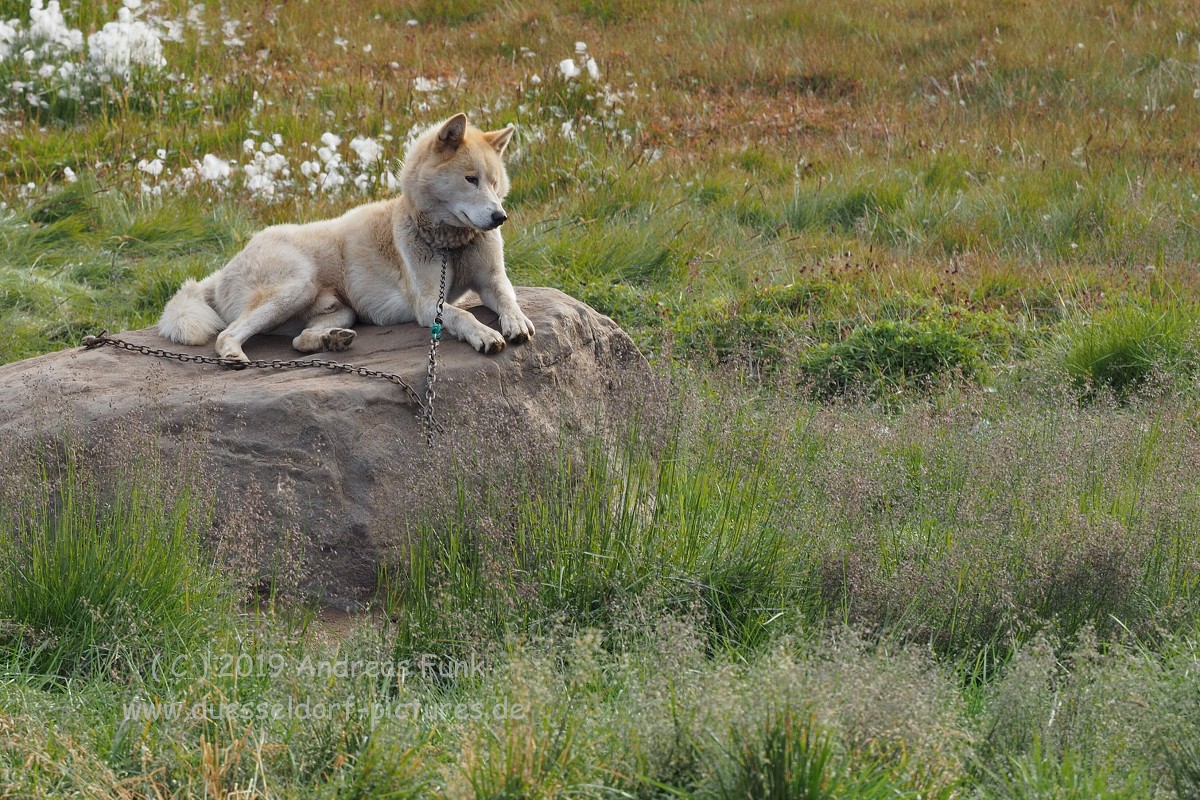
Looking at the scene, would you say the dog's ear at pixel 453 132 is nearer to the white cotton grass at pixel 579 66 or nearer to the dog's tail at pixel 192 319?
the dog's tail at pixel 192 319

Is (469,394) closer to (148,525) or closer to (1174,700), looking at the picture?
(148,525)

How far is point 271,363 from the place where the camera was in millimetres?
5539

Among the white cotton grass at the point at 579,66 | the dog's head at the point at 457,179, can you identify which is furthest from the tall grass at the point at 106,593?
the white cotton grass at the point at 579,66

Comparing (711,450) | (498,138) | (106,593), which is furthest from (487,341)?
(106,593)

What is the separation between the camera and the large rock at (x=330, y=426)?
4863 mm

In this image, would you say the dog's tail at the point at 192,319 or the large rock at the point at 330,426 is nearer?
the large rock at the point at 330,426

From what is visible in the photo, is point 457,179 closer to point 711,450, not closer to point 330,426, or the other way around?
point 330,426

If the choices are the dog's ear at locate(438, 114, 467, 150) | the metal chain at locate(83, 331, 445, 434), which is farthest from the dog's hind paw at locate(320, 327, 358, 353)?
the dog's ear at locate(438, 114, 467, 150)

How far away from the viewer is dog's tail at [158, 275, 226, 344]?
5.98 m

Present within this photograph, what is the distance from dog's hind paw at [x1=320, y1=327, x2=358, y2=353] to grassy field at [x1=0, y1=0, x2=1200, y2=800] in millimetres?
1159

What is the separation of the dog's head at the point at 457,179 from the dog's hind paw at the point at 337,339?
28.0 inches

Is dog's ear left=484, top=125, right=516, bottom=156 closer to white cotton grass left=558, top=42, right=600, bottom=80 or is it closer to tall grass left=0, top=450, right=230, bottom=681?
tall grass left=0, top=450, right=230, bottom=681

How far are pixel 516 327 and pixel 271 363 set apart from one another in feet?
3.88

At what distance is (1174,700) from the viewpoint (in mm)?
3590
